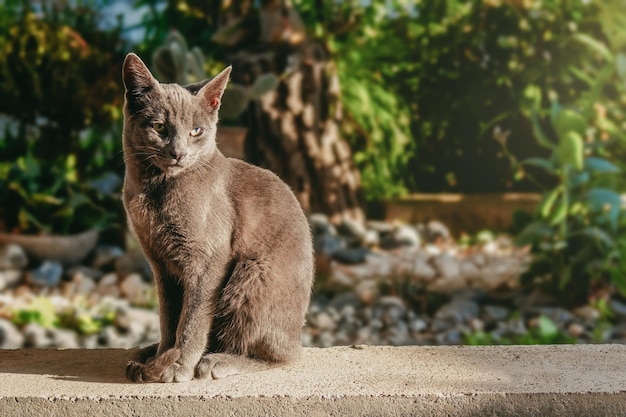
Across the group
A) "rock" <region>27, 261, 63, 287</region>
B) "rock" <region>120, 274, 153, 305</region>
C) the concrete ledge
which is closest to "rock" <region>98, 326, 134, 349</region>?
"rock" <region>120, 274, 153, 305</region>

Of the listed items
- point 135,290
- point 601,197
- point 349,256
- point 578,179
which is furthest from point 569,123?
point 135,290

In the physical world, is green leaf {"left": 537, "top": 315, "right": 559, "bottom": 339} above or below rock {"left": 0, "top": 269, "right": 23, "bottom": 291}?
above

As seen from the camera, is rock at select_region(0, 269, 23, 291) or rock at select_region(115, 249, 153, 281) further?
rock at select_region(115, 249, 153, 281)

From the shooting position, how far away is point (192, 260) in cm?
154

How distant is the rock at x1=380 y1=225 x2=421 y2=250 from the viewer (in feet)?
14.8

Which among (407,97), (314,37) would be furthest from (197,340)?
(407,97)

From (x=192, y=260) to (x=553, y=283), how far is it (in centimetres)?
261

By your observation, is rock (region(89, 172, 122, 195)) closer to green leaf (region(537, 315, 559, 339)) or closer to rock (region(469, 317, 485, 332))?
rock (region(469, 317, 485, 332))

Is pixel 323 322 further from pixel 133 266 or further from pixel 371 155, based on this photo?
pixel 371 155

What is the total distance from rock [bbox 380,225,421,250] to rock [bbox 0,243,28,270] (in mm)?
2022

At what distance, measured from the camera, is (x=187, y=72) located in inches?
150

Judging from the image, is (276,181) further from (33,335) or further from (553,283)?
(553,283)

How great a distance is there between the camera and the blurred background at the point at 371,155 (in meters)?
3.59

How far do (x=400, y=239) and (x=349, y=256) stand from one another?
477 mm
